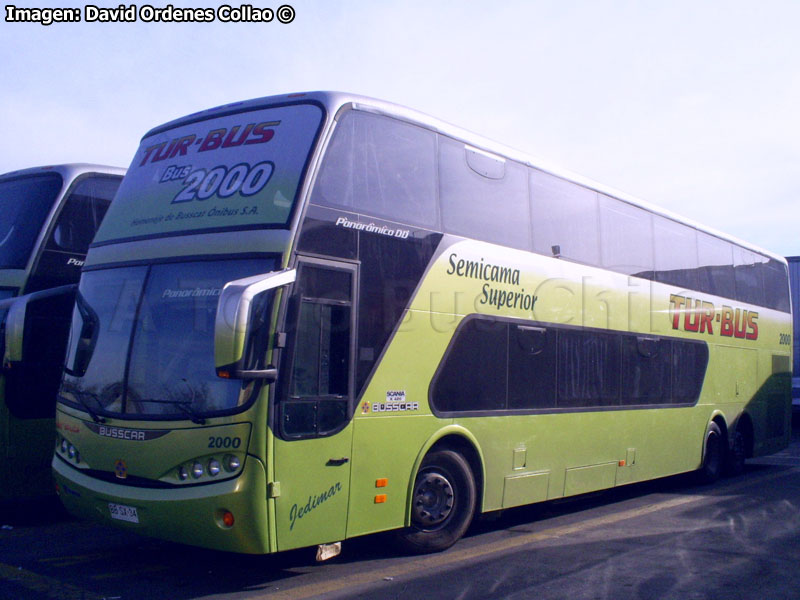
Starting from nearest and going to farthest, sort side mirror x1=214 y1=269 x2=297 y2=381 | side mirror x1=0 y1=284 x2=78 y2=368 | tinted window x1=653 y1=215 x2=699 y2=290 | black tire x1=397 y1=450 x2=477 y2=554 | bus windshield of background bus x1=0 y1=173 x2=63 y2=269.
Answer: side mirror x1=214 y1=269 x2=297 y2=381 → side mirror x1=0 y1=284 x2=78 y2=368 → black tire x1=397 y1=450 x2=477 y2=554 → bus windshield of background bus x1=0 y1=173 x2=63 y2=269 → tinted window x1=653 y1=215 x2=699 y2=290

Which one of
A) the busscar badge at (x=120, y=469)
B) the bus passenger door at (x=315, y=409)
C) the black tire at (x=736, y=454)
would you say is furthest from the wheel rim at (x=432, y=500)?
the black tire at (x=736, y=454)

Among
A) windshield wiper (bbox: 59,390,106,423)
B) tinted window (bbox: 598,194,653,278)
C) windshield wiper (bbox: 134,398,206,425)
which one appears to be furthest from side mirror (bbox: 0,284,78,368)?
tinted window (bbox: 598,194,653,278)

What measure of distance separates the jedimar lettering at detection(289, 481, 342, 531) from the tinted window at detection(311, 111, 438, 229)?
2.40m

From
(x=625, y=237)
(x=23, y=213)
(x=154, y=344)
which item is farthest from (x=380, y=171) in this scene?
(x=625, y=237)

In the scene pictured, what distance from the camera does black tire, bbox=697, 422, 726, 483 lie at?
14.2m

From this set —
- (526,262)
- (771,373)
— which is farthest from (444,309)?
(771,373)

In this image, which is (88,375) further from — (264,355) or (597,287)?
(597,287)

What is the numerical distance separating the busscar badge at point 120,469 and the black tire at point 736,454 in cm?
1179

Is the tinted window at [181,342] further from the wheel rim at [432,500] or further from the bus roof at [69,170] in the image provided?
the bus roof at [69,170]

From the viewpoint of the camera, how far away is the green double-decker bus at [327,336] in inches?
249

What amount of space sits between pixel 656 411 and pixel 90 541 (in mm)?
8042

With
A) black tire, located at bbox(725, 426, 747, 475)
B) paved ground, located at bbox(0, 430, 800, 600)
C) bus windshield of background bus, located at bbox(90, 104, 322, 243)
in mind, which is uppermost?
bus windshield of background bus, located at bbox(90, 104, 322, 243)

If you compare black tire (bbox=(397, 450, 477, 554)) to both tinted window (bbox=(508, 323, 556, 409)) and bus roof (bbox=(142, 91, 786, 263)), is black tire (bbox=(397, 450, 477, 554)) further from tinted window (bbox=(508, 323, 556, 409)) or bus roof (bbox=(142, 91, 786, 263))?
bus roof (bbox=(142, 91, 786, 263))

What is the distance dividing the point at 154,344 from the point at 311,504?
6.00 ft
